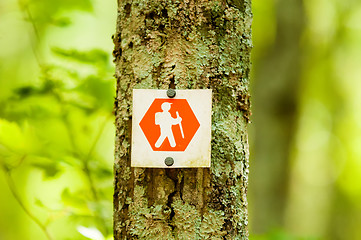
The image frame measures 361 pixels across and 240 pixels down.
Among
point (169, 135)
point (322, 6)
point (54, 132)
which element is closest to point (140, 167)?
point (169, 135)

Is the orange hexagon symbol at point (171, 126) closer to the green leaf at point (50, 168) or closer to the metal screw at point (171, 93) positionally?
the metal screw at point (171, 93)

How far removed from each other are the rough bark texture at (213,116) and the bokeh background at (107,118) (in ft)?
1.02

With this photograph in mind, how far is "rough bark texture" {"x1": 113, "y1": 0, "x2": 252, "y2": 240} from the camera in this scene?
3.66 ft

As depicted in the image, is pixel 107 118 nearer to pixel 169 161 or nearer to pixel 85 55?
pixel 85 55

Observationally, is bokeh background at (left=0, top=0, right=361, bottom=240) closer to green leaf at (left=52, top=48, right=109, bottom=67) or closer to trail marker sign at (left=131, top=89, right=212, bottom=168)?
green leaf at (left=52, top=48, right=109, bottom=67)

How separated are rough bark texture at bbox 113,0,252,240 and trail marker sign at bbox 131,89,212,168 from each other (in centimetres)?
3

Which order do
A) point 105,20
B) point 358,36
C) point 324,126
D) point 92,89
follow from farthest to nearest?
1. point 324,126
2. point 358,36
3. point 105,20
4. point 92,89

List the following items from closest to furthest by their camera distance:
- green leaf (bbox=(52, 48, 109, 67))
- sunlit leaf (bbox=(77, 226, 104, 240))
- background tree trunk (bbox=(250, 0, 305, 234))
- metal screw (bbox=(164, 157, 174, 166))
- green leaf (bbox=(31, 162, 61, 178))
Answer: metal screw (bbox=(164, 157, 174, 166)) → sunlit leaf (bbox=(77, 226, 104, 240)) → green leaf (bbox=(31, 162, 61, 178)) → green leaf (bbox=(52, 48, 109, 67)) → background tree trunk (bbox=(250, 0, 305, 234))

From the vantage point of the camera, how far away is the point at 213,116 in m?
1.14

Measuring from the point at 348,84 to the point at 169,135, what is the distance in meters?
9.78

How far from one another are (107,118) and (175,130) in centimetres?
107

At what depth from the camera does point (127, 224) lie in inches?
45.4

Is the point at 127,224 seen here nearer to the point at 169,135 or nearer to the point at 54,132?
the point at 169,135

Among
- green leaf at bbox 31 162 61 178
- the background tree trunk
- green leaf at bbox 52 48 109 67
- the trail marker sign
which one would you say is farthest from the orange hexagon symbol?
the background tree trunk
